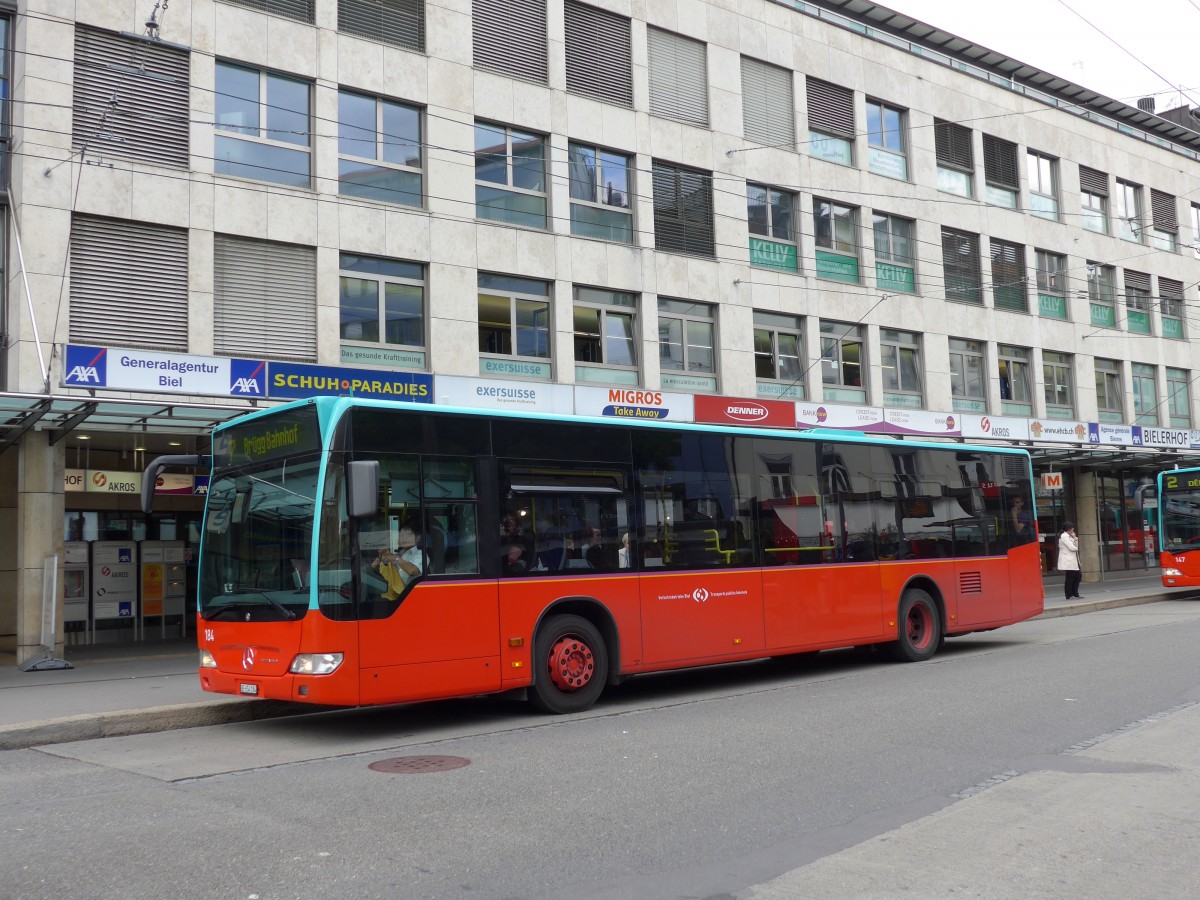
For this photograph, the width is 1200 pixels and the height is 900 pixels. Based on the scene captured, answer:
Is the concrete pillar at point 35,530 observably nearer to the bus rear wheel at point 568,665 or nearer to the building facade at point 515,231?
the building facade at point 515,231

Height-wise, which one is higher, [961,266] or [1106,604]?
[961,266]

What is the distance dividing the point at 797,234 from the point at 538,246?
7.55 meters

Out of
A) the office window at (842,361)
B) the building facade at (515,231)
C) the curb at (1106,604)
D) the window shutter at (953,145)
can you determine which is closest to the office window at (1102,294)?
the building facade at (515,231)

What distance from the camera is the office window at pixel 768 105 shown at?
25922mm

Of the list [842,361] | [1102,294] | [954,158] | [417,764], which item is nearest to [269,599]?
[417,764]

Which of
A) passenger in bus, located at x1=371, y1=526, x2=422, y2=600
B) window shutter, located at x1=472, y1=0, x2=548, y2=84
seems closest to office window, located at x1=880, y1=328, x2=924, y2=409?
window shutter, located at x1=472, y1=0, x2=548, y2=84

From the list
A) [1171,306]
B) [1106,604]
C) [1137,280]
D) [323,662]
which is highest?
[1137,280]

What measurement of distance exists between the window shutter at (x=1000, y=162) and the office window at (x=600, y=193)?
13.2 meters

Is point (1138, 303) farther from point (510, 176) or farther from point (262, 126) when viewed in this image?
point (262, 126)

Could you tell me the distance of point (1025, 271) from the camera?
32500 millimetres

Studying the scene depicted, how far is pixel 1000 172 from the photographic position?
32.3 m

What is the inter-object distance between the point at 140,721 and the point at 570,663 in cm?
405

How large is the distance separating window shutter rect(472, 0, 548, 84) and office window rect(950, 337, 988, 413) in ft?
45.9

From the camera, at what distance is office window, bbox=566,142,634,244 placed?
22500 mm
